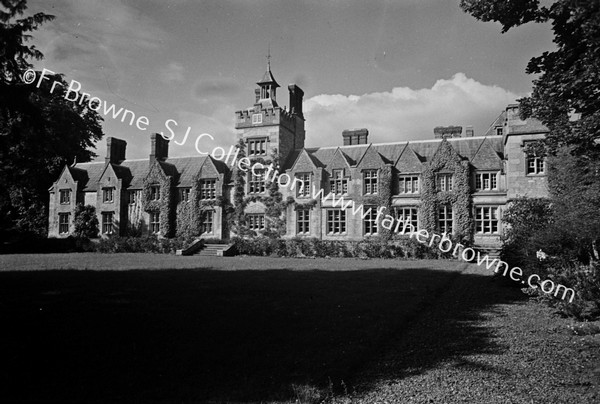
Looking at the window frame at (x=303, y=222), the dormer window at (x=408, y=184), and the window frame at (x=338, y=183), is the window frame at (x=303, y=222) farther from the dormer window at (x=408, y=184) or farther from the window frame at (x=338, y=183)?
the dormer window at (x=408, y=184)

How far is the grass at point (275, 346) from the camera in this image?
6.16 metres

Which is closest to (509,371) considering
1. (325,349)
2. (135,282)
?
(325,349)

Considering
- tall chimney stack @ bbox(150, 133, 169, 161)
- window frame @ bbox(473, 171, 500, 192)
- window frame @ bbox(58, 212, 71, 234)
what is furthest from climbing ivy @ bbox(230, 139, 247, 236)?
window frame @ bbox(473, 171, 500, 192)

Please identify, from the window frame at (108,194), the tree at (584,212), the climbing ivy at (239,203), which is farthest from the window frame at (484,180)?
the window frame at (108,194)

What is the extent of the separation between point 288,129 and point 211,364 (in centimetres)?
3207

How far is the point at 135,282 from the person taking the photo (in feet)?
47.1

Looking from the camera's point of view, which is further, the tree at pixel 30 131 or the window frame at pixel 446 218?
the window frame at pixel 446 218

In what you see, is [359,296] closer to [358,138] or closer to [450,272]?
[450,272]

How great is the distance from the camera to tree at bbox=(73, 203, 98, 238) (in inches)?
1567

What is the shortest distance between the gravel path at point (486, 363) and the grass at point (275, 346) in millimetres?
31

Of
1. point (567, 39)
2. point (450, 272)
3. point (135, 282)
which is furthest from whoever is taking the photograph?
point (450, 272)

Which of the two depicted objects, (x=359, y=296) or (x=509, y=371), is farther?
(x=359, y=296)

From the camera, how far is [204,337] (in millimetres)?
8273

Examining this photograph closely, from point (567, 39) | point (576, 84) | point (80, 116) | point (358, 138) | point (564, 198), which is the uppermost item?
point (80, 116)
